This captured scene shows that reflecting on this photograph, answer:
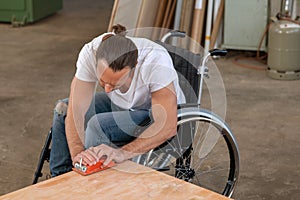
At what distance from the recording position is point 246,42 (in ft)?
16.3

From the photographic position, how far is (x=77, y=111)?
2326 mm

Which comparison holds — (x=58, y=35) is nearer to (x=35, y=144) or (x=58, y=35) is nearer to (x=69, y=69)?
(x=69, y=69)

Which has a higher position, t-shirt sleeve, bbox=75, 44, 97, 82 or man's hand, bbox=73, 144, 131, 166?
t-shirt sleeve, bbox=75, 44, 97, 82

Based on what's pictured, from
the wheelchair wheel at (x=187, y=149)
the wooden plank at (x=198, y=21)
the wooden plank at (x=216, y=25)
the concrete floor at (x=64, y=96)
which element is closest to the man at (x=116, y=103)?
the wheelchair wheel at (x=187, y=149)

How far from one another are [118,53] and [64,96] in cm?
210

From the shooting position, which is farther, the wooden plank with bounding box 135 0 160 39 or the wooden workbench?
the wooden plank with bounding box 135 0 160 39

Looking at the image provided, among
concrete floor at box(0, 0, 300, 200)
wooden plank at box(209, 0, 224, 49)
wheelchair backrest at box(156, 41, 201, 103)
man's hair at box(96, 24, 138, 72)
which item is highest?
man's hair at box(96, 24, 138, 72)

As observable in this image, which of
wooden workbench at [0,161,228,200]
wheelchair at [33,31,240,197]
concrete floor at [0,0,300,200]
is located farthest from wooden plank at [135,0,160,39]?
wooden workbench at [0,161,228,200]

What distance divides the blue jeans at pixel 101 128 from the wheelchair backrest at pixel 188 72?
0.23 metres

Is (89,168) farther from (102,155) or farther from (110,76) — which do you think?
(110,76)

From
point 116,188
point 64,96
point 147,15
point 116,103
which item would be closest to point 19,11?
point 147,15

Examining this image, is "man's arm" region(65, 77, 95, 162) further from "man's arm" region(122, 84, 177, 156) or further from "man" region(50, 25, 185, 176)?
"man's arm" region(122, 84, 177, 156)

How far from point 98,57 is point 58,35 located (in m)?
3.93

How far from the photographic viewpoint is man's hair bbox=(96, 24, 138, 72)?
2.11 m
